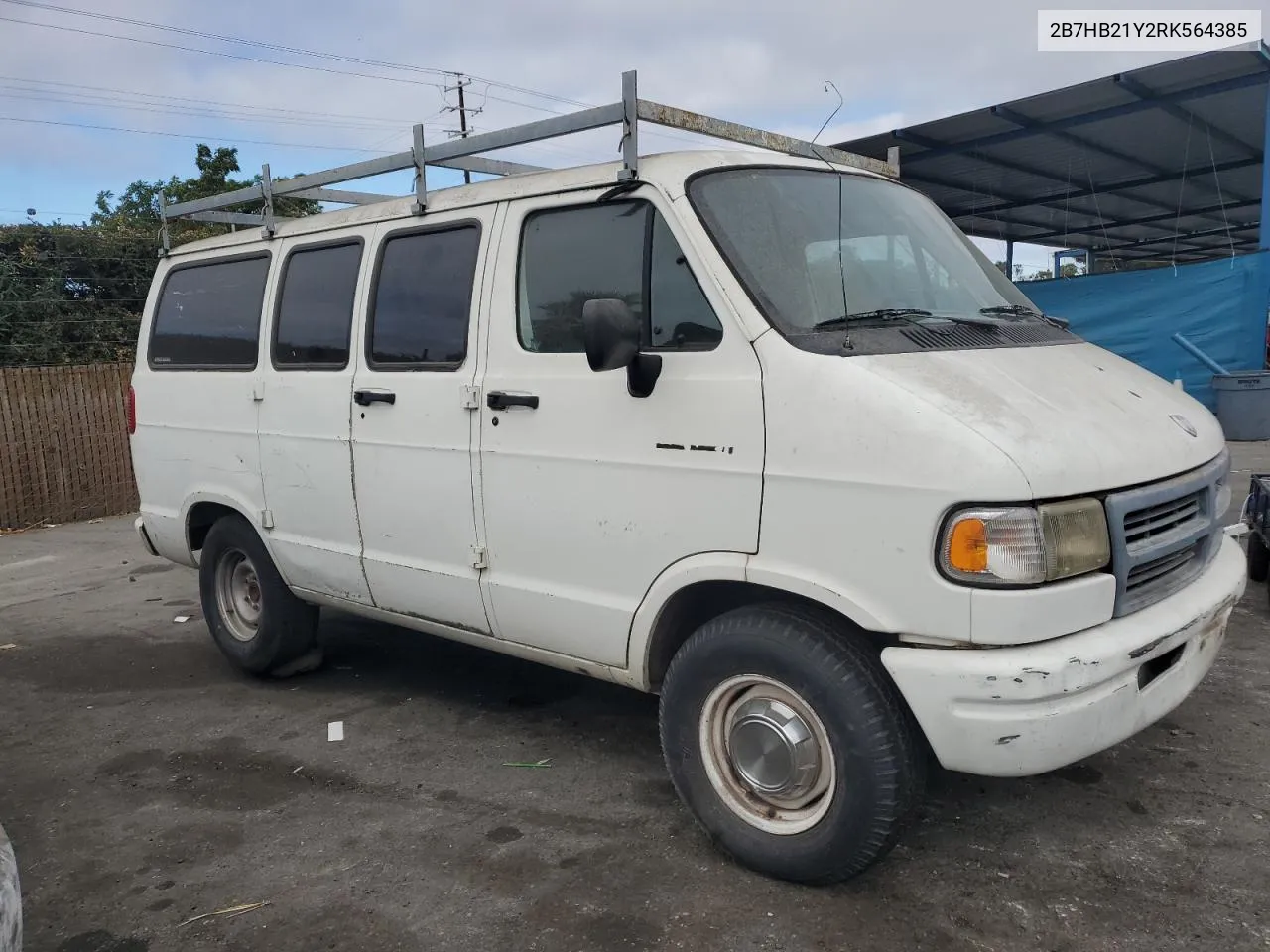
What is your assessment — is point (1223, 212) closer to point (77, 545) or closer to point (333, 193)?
point (333, 193)

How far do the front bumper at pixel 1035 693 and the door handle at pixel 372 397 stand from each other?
2.39 meters

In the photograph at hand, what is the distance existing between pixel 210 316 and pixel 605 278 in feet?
9.19

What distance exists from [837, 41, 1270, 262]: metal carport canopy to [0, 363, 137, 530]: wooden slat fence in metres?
9.85

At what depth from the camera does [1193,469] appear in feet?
10.0

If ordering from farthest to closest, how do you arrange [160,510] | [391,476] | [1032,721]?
1. [160,510]
2. [391,476]
3. [1032,721]

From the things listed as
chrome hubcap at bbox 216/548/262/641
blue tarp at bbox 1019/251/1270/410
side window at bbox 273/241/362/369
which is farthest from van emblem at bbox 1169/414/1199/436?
blue tarp at bbox 1019/251/1270/410

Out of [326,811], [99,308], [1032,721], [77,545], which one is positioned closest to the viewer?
[1032,721]

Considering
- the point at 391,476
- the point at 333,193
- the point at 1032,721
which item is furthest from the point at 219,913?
the point at 333,193

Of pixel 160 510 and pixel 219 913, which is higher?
pixel 160 510

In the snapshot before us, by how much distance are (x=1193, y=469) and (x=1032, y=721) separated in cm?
111

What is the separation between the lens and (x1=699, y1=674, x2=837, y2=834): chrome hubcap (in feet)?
9.65

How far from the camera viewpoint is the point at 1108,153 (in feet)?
43.8

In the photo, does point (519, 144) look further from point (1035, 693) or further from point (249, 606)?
point (249, 606)

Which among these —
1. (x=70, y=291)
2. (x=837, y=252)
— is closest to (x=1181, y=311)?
(x=837, y=252)
